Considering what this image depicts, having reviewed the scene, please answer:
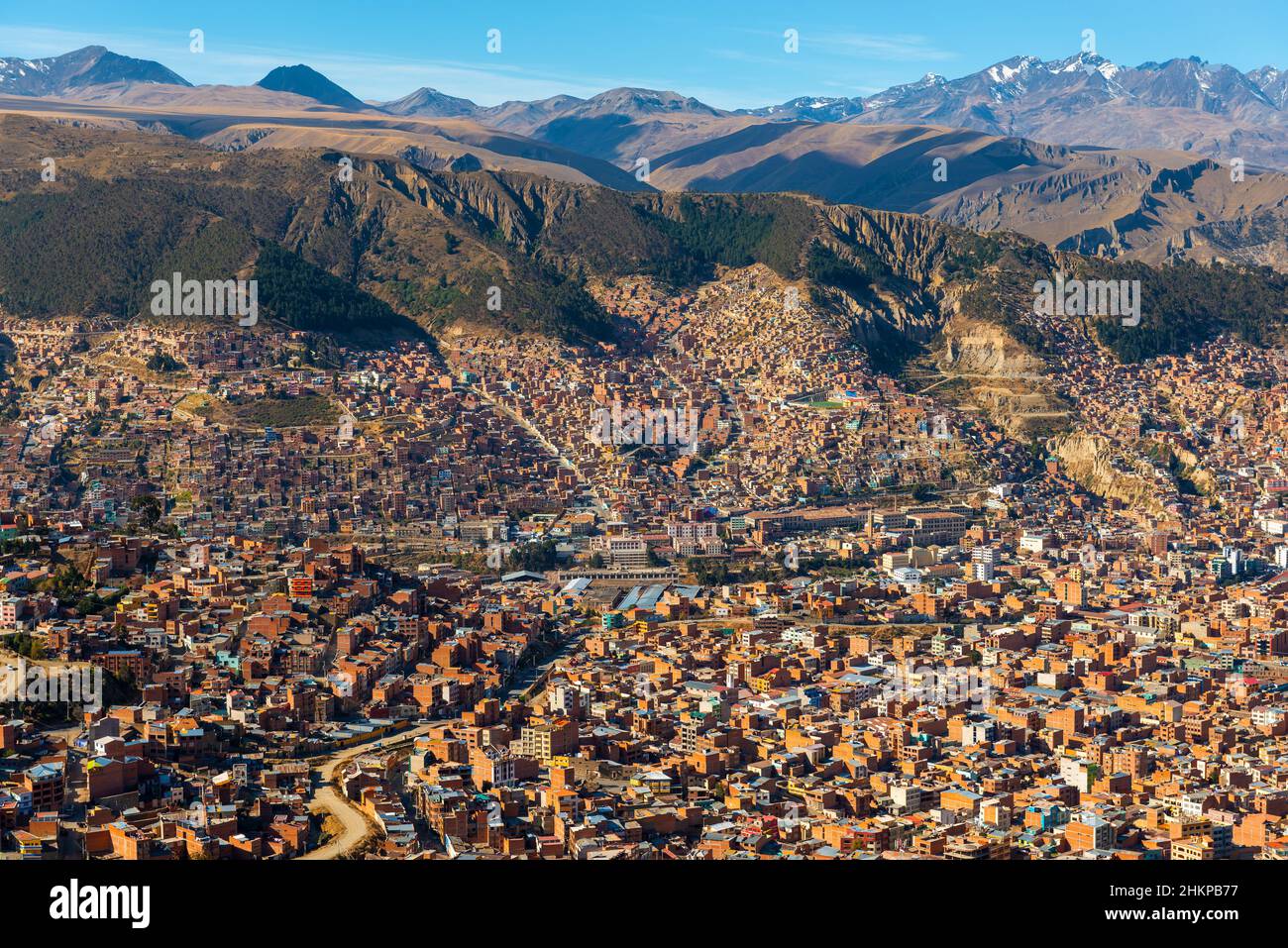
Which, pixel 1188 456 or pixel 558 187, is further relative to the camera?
pixel 558 187

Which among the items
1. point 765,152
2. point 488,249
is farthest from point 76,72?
point 488,249

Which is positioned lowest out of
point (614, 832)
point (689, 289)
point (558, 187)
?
point (614, 832)

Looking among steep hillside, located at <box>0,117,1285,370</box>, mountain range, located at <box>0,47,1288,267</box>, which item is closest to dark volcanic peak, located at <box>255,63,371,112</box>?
mountain range, located at <box>0,47,1288,267</box>

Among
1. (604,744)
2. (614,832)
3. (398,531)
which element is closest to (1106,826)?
(614,832)

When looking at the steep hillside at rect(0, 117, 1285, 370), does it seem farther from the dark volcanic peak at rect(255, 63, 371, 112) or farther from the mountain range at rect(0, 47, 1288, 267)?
the dark volcanic peak at rect(255, 63, 371, 112)

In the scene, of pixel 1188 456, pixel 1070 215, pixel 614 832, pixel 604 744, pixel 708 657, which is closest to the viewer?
pixel 614 832

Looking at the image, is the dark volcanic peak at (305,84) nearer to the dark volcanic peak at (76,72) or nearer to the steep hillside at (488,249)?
the dark volcanic peak at (76,72)

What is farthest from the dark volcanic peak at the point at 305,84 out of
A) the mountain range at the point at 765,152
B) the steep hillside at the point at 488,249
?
the steep hillside at the point at 488,249
